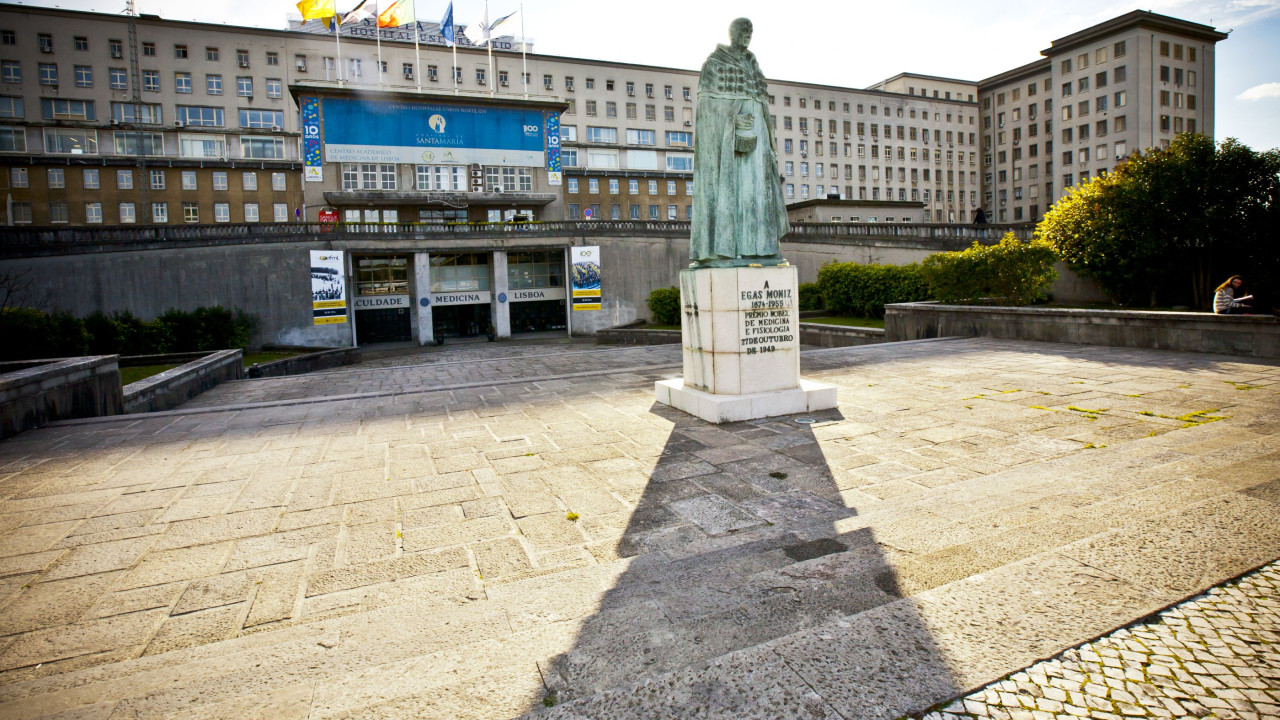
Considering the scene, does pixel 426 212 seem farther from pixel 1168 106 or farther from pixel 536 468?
pixel 1168 106

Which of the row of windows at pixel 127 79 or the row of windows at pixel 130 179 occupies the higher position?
the row of windows at pixel 127 79

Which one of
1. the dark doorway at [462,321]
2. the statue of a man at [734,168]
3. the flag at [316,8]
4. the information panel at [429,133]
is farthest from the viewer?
the information panel at [429,133]

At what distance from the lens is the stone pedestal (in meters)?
7.51

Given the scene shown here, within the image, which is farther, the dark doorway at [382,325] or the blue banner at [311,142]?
the blue banner at [311,142]

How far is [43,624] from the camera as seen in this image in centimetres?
329

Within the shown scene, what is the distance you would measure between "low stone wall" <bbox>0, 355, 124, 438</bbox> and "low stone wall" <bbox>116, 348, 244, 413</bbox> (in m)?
0.32

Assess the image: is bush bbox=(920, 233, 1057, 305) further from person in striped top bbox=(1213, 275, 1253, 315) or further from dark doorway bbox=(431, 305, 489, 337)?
dark doorway bbox=(431, 305, 489, 337)

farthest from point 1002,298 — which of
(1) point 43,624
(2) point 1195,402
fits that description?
(1) point 43,624

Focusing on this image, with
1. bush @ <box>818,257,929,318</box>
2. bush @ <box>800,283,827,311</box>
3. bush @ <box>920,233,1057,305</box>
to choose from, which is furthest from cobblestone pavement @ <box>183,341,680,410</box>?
bush @ <box>800,283,827,311</box>

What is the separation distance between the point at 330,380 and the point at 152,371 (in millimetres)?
3906

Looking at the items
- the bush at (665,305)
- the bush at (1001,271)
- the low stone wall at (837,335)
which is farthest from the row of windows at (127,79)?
the bush at (1001,271)

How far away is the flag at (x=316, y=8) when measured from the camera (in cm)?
3516

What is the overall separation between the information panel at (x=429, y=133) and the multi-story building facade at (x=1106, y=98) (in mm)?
43311

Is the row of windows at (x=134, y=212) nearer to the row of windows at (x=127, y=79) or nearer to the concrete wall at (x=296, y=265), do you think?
the row of windows at (x=127, y=79)
